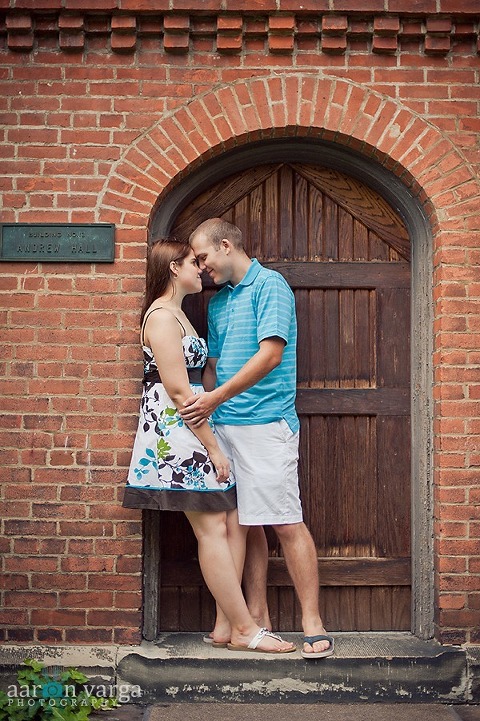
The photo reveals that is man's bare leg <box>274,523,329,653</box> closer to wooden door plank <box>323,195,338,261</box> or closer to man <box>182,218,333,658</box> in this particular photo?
man <box>182,218,333,658</box>

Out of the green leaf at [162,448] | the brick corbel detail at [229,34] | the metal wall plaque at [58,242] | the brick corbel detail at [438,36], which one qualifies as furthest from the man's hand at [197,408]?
the brick corbel detail at [438,36]

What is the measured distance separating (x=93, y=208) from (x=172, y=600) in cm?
229

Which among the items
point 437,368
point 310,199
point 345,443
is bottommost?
point 345,443

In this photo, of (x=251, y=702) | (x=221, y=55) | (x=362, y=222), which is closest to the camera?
(x=251, y=702)

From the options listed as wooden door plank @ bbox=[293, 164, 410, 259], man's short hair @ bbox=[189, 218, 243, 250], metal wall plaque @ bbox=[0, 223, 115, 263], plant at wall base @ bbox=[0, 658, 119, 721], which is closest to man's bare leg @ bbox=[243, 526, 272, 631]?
plant at wall base @ bbox=[0, 658, 119, 721]

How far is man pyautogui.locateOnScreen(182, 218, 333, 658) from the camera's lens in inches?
161

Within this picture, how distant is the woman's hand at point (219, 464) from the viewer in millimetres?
4027

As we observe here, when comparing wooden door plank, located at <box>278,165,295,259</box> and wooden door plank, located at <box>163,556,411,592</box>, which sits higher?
wooden door plank, located at <box>278,165,295,259</box>

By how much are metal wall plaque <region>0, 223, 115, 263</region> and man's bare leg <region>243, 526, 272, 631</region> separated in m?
1.73

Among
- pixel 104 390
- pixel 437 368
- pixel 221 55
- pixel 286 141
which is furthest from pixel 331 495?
pixel 221 55

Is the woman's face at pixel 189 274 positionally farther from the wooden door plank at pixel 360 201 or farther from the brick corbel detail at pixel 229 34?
the brick corbel detail at pixel 229 34

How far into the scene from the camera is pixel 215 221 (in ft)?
14.1

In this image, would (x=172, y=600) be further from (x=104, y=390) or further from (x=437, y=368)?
(x=437, y=368)

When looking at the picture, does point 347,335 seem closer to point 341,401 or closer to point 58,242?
point 341,401
